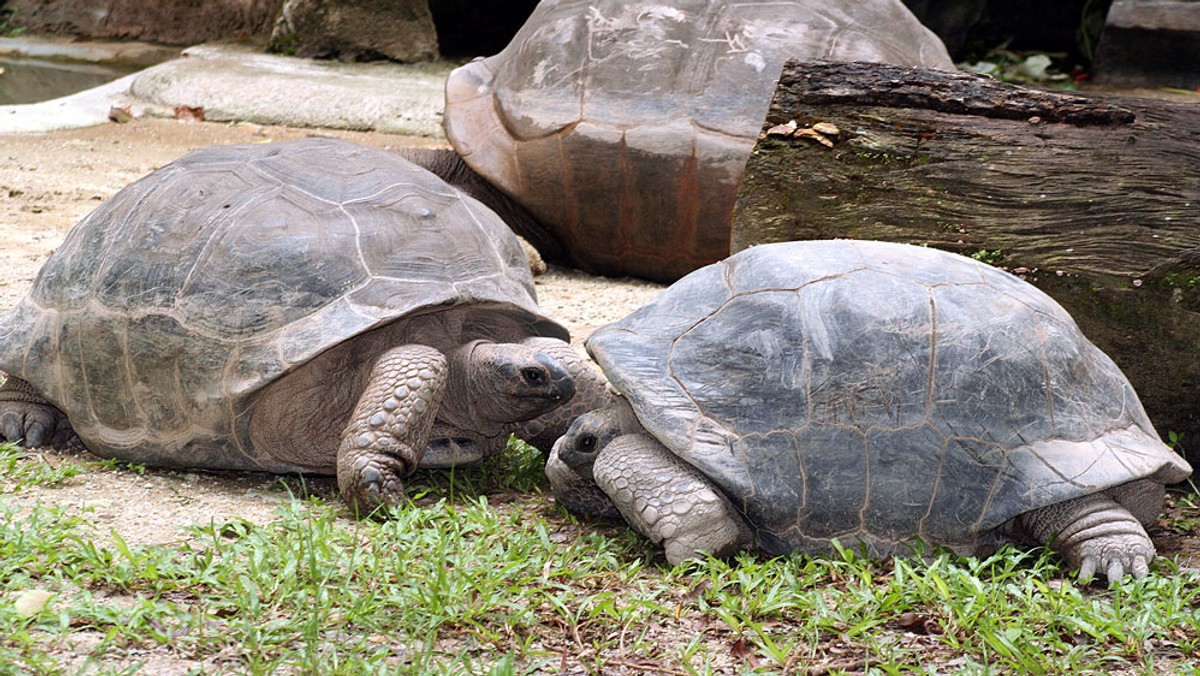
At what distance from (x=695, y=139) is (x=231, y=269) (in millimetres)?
2903

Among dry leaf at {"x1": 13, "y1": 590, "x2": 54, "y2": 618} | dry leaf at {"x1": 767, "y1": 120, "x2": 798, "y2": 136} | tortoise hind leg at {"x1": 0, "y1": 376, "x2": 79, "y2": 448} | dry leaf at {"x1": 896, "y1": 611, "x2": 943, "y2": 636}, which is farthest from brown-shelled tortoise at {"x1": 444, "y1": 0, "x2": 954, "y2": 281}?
dry leaf at {"x1": 13, "y1": 590, "x2": 54, "y2": 618}

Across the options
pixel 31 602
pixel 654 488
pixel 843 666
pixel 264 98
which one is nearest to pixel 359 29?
pixel 264 98

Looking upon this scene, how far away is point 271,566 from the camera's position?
288 centimetres

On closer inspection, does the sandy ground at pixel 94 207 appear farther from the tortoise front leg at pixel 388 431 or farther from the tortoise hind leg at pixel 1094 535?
the tortoise hind leg at pixel 1094 535

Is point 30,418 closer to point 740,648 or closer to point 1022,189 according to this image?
point 740,648

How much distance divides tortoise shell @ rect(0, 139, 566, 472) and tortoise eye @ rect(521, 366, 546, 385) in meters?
0.29

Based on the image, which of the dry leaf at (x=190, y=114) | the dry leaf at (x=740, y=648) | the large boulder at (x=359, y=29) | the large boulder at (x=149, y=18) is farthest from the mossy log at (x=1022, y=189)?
the large boulder at (x=149, y=18)

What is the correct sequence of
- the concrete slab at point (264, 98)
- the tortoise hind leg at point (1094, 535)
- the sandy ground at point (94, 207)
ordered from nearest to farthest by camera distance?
the tortoise hind leg at point (1094, 535)
the sandy ground at point (94, 207)
the concrete slab at point (264, 98)

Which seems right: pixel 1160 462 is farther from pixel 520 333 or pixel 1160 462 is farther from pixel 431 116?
pixel 431 116

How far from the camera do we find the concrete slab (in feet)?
31.0

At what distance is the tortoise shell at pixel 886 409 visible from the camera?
3000 millimetres

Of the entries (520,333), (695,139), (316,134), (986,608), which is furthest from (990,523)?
(316,134)

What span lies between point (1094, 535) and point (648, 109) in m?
3.56

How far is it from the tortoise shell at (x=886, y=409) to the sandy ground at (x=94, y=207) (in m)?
1.27
